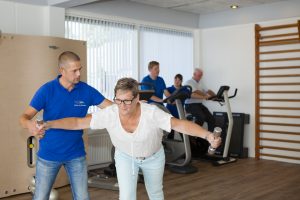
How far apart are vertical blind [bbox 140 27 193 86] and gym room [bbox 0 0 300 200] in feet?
0.08

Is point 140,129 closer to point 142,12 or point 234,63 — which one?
point 142,12

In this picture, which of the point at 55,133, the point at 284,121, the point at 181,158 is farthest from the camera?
the point at 284,121

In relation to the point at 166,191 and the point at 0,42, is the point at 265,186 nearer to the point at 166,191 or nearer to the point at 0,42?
the point at 166,191

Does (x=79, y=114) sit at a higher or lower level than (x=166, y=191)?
higher

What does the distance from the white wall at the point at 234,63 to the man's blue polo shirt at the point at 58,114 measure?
475 cm

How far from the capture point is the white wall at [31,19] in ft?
15.3

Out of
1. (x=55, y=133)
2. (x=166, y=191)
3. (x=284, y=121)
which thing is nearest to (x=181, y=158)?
(x=166, y=191)

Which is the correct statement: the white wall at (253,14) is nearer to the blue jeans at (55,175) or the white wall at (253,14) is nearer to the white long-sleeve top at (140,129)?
the white long-sleeve top at (140,129)

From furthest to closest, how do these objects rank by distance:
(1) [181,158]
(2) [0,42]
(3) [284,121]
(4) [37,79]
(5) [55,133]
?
(3) [284,121] < (1) [181,158] < (4) [37,79] < (2) [0,42] < (5) [55,133]

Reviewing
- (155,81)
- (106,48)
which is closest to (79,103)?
(155,81)

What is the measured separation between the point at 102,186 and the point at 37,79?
154 cm

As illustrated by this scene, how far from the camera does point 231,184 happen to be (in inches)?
194

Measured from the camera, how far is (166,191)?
15.1 ft

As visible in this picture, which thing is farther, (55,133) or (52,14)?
(52,14)
